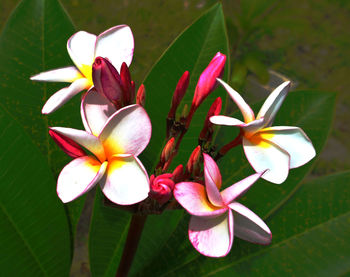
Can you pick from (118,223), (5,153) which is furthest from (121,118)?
(118,223)

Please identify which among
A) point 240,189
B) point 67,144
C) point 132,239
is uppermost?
point 67,144

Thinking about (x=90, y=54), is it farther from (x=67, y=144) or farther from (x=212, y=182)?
(x=212, y=182)

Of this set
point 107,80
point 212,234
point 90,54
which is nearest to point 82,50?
point 90,54

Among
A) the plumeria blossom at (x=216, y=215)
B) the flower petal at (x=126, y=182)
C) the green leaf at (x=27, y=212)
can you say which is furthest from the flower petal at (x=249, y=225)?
the green leaf at (x=27, y=212)

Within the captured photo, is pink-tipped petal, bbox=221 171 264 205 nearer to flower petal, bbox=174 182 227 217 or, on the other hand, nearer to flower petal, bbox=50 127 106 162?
flower petal, bbox=174 182 227 217

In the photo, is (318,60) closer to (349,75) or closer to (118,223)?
(349,75)

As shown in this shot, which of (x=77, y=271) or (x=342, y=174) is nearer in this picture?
(x=342, y=174)
